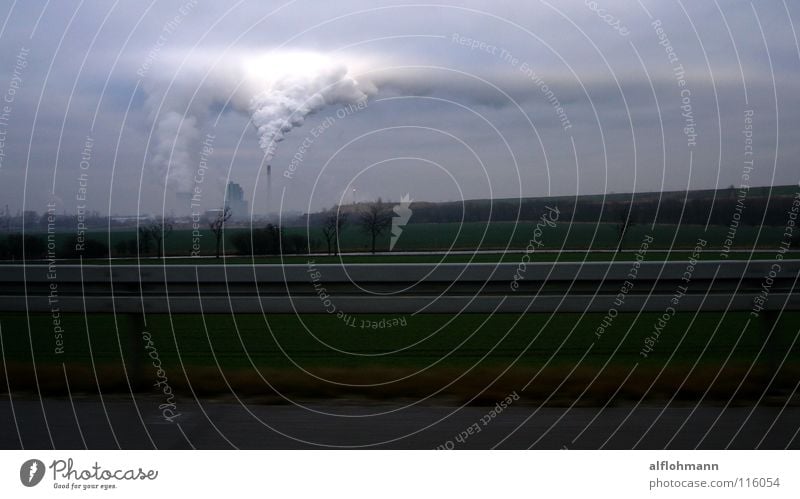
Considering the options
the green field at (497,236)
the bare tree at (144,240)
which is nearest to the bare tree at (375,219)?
the green field at (497,236)

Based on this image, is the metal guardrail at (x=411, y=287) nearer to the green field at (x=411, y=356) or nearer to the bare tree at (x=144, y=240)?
the green field at (x=411, y=356)

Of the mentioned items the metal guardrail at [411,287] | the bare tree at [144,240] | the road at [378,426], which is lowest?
the road at [378,426]

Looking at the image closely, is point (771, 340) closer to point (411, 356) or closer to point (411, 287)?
point (411, 287)

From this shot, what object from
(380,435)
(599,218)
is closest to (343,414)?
(380,435)

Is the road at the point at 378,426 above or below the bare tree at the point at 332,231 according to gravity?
below

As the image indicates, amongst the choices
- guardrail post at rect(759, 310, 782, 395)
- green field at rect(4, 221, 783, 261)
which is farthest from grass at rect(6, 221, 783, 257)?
guardrail post at rect(759, 310, 782, 395)

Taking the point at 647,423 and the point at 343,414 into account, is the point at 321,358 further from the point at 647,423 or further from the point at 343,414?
the point at 647,423

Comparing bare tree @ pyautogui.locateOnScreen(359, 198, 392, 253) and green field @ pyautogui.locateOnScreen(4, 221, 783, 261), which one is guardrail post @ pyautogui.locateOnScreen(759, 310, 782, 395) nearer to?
green field @ pyautogui.locateOnScreen(4, 221, 783, 261)
